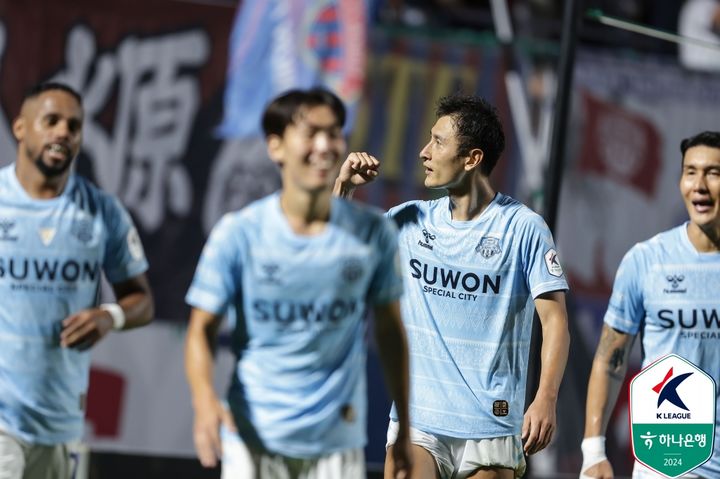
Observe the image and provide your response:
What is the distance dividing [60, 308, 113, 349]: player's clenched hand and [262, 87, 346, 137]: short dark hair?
4.17 feet

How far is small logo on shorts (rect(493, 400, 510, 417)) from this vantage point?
6984 mm

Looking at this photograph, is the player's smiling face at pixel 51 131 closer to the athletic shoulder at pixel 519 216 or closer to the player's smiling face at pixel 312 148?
the player's smiling face at pixel 312 148

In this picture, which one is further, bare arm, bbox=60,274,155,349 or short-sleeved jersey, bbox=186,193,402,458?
bare arm, bbox=60,274,155,349

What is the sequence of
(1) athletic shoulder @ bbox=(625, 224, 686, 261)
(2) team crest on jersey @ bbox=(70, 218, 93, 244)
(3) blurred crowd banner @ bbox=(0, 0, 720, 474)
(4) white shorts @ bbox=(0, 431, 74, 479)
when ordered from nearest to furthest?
(4) white shorts @ bbox=(0, 431, 74, 479) → (2) team crest on jersey @ bbox=(70, 218, 93, 244) → (1) athletic shoulder @ bbox=(625, 224, 686, 261) → (3) blurred crowd banner @ bbox=(0, 0, 720, 474)

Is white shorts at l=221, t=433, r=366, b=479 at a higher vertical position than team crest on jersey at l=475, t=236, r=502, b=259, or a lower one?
lower

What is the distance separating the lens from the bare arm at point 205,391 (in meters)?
5.08

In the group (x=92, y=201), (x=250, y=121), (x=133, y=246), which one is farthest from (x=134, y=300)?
(x=250, y=121)

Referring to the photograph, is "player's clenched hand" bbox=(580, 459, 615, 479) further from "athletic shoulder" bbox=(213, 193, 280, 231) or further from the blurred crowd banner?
the blurred crowd banner

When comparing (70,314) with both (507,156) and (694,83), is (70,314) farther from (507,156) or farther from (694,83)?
(694,83)

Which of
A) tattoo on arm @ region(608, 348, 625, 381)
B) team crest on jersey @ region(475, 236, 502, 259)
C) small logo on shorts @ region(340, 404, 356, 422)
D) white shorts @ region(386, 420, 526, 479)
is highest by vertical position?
team crest on jersey @ region(475, 236, 502, 259)

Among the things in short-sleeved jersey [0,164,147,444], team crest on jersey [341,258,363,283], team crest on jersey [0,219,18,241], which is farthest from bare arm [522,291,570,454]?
team crest on jersey [0,219,18,241]

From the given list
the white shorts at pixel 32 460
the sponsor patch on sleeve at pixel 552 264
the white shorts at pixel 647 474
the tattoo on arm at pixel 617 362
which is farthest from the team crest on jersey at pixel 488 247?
the white shorts at pixel 32 460

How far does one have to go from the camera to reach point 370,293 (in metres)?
5.49

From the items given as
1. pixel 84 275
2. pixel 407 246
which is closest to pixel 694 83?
pixel 407 246
